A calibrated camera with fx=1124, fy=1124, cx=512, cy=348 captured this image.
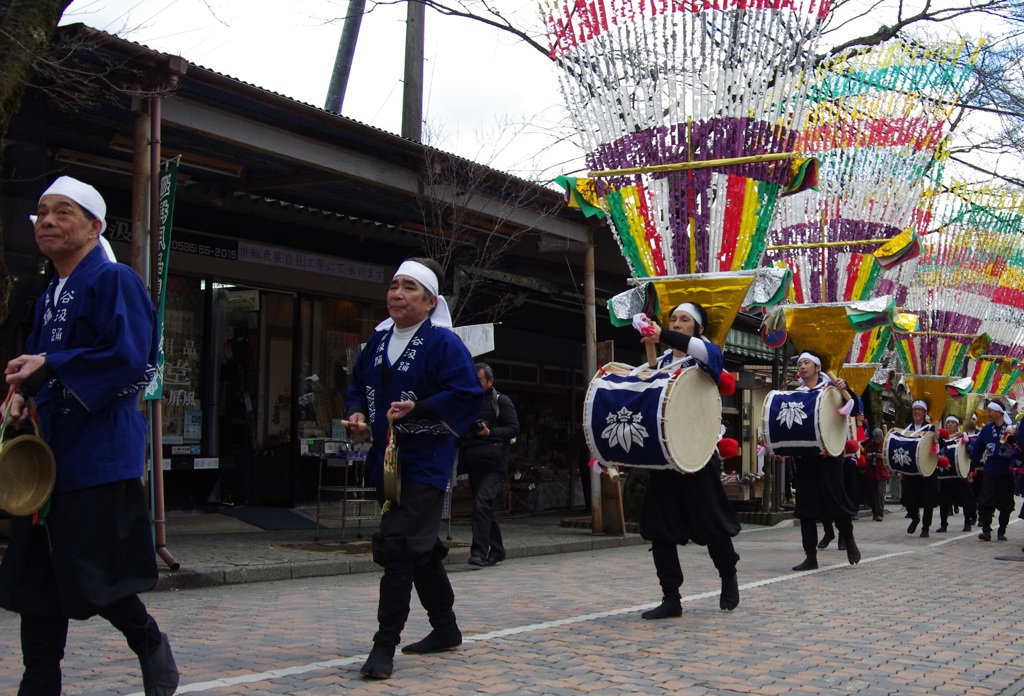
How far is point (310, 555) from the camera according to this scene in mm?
10570

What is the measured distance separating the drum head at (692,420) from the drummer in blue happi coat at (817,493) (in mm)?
3495

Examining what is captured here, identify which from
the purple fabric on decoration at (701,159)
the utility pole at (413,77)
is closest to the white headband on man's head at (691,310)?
the purple fabric on decoration at (701,159)

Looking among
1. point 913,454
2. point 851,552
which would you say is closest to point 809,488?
point 851,552

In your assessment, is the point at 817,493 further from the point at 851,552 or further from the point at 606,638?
the point at 606,638

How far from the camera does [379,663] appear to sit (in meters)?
4.81

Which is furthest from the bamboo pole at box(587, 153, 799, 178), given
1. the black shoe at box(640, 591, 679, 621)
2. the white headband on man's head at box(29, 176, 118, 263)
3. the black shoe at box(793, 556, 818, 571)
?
the white headband on man's head at box(29, 176, 118, 263)

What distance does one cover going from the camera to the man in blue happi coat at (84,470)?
12.2 ft

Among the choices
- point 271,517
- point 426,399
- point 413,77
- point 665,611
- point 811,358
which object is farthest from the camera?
point 413,77

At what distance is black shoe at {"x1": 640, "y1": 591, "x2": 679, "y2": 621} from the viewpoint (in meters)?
6.71

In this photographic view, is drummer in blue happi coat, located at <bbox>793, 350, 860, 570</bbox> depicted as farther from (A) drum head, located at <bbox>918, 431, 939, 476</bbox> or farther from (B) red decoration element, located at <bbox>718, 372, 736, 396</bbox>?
(A) drum head, located at <bbox>918, 431, 939, 476</bbox>

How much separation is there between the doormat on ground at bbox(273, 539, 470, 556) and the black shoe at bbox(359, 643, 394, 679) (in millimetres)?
6027

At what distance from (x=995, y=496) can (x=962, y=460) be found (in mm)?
1979

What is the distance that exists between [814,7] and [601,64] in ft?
5.21

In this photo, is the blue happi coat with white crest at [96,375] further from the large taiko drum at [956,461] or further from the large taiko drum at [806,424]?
the large taiko drum at [956,461]
